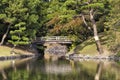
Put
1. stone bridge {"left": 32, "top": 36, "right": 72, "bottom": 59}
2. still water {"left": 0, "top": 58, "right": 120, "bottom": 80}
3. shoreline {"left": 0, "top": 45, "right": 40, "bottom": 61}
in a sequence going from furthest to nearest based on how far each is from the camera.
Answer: stone bridge {"left": 32, "top": 36, "right": 72, "bottom": 59}
shoreline {"left": 0, "top": 45, "right": 40, "bottom": 61}
still water {"left": 0, "top": 58, "right": 120, "bottom": 80}

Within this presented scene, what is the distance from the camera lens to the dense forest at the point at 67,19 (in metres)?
59.0

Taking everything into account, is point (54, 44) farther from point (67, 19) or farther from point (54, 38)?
point (67, 19)

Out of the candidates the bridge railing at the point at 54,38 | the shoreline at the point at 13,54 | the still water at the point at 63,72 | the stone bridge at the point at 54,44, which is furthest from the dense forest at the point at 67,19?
the still water at the point at 63,72

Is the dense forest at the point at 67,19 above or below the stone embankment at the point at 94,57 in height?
above

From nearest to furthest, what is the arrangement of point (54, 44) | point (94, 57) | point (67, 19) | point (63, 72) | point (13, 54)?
point (63, 72) < point (94, 57) < point (67, 19) < point (13, 54) < point (54, 44)

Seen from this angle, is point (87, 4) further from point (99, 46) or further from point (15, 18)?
point (15, 18)

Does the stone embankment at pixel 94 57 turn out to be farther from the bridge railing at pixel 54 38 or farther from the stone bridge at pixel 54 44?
the bridge railing at pixel 54 38

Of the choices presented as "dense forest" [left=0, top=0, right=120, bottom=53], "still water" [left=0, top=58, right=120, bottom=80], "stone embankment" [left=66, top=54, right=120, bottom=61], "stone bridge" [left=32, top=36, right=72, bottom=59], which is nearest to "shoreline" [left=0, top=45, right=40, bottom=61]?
"dense forest" [left=0, top=0, right=120, bottom=53]

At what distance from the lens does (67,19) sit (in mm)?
61812

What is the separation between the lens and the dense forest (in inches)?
2323

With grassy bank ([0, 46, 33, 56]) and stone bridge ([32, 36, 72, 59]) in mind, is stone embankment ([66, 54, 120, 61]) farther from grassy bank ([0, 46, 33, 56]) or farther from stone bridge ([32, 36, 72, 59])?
stone bridge ([32, 36, 72, 59])

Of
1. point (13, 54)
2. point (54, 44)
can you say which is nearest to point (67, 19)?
point (13, 54)

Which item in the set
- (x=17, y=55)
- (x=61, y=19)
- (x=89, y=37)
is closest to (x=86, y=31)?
(x=89, y=37)

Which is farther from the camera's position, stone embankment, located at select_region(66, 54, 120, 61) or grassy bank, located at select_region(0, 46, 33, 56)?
grassy bank, located at select_region(0, 46, 33, 56)
